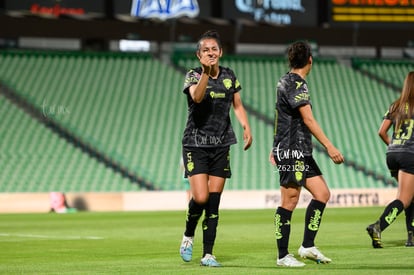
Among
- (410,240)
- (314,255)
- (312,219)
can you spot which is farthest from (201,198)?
(410,240)

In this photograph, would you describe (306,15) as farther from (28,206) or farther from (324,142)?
(324,142)

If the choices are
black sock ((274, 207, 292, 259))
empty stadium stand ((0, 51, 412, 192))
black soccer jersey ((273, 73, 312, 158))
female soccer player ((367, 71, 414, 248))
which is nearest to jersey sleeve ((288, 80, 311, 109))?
black soccer jersey ((273, 73, 312, 158))

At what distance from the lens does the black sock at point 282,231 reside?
34.3 ft

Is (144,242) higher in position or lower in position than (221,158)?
lower

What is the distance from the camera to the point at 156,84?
127 feet

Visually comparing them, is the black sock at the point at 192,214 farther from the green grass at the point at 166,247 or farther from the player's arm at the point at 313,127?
the player's arm at the point at 313,127

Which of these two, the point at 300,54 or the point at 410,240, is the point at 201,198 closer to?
the point at 300,54

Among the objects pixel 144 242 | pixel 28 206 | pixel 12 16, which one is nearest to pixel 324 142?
pixel 144 242

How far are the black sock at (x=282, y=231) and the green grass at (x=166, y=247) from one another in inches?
10.7

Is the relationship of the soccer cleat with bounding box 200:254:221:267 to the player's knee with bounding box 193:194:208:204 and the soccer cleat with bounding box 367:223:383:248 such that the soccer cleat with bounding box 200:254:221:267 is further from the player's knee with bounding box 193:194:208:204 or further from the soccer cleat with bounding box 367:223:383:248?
the soccer cleat with bounding box 367:223:383:248

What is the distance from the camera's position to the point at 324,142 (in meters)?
10.2

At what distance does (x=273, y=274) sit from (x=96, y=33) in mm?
29572

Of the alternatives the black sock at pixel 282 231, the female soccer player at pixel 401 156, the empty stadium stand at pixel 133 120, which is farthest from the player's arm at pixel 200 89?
the empty stadium stand at pixel 133 120

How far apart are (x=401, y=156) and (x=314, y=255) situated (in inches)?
98.2
